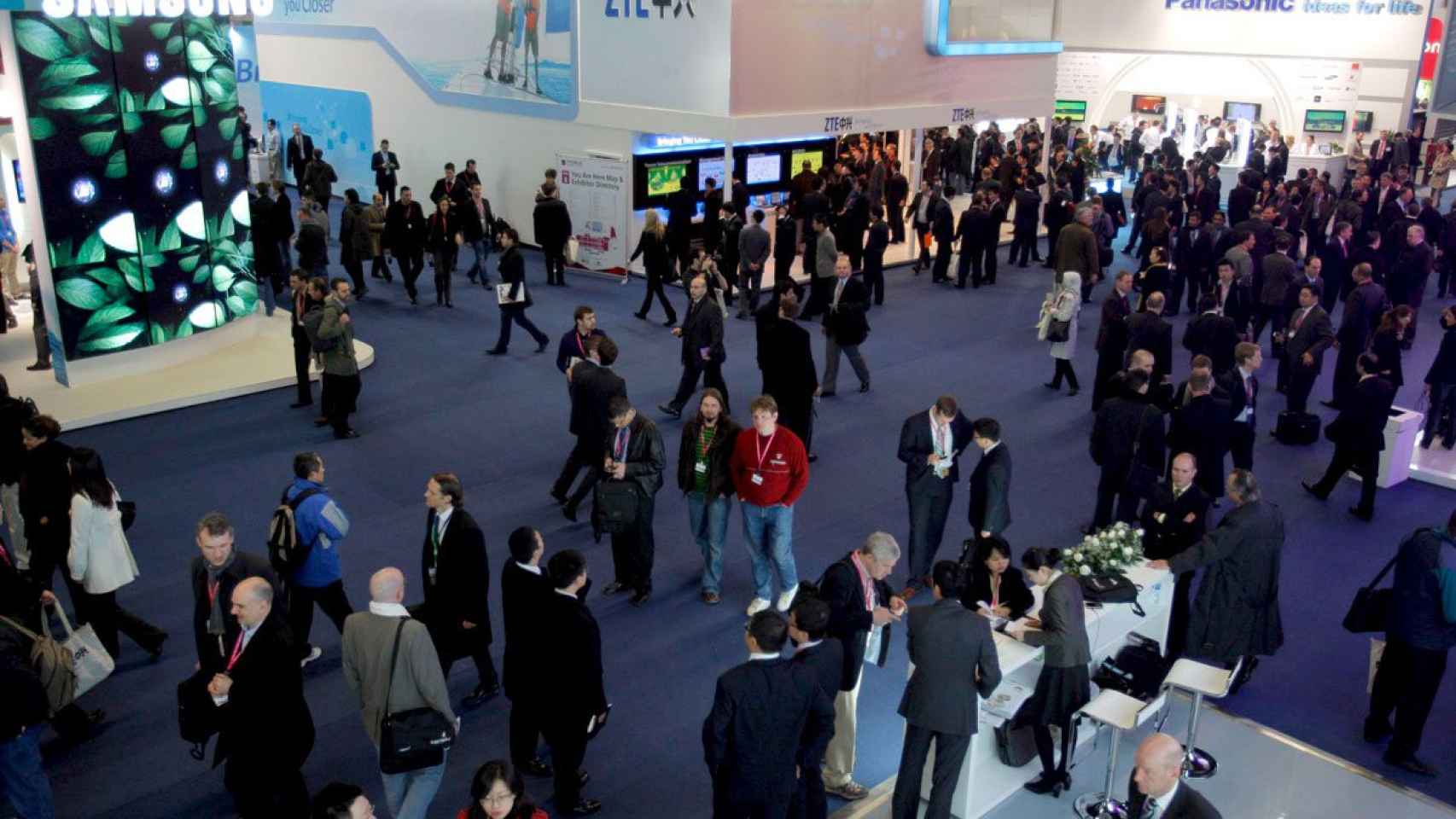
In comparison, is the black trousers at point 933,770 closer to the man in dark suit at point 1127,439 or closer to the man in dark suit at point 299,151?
the man in dark suit at point 1127,439

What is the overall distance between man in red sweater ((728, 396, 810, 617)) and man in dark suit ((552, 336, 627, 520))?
4.27 ft

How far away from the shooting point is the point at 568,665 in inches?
204

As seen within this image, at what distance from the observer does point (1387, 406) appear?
886 cm

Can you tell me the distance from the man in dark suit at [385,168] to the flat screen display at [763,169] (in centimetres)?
547

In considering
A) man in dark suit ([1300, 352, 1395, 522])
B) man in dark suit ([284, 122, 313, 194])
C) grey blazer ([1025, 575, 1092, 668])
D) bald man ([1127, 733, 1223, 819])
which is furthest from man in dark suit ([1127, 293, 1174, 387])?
man in dark suit ([284, 122, 313, 194])

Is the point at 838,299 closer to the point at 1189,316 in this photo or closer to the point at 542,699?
the point at 1189,316

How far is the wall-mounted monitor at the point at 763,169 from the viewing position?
18.5 meters

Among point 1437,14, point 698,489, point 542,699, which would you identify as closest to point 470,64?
point 698,489

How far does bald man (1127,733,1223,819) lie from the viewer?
4.08m

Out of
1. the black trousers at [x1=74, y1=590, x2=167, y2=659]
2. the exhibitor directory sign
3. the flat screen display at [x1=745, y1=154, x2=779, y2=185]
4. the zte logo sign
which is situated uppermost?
the zte logo sign

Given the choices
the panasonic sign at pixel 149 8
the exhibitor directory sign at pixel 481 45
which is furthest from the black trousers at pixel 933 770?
the exhibitor directory sign at pixel 481 45

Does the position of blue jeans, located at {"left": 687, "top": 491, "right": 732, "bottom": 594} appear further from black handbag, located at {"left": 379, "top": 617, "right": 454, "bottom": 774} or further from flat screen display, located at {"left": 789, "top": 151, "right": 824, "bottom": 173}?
flat screen display, located at {"left": 789, "top": 151, "right": 824, "bottom": 173}

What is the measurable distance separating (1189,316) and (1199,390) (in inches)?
302

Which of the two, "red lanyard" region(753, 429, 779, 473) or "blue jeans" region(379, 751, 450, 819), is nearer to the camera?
"blue jeans" region(379, 751, 450, 819)
